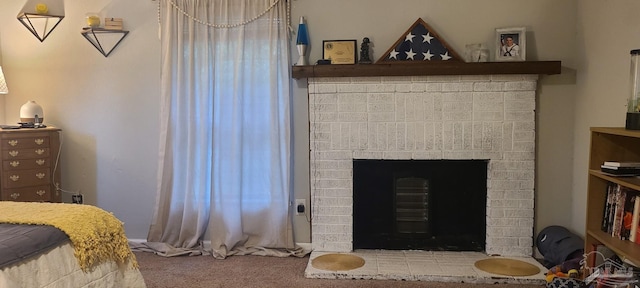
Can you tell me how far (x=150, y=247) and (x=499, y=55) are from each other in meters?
2.90

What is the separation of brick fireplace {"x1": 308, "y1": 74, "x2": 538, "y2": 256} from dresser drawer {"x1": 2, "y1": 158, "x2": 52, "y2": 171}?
1.95m

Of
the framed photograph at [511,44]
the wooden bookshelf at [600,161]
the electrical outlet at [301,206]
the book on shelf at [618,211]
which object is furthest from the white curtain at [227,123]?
the book on shelf at [618,211]

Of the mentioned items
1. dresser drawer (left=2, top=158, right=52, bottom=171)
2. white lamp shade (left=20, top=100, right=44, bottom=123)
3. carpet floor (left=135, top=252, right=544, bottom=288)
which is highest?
white lamp shade (left=20, top=100, right=44, bottom=123)

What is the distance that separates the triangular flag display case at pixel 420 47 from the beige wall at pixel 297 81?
3.3 inches

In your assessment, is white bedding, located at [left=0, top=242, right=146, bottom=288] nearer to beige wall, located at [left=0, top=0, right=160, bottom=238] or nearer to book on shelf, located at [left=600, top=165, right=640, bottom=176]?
beige wall, located at [left=0, top=0, right=160, bottom=238]

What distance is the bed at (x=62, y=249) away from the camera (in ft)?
6.29

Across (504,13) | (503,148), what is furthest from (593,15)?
(503,148)

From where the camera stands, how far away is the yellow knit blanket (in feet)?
7.08

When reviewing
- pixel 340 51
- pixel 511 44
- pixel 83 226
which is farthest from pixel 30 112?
pixel 511 44

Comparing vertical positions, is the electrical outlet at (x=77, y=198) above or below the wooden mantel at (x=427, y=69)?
below

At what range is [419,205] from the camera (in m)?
3.72

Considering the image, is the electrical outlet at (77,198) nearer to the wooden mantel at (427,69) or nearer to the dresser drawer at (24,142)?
the dresser drawer at (24,142)

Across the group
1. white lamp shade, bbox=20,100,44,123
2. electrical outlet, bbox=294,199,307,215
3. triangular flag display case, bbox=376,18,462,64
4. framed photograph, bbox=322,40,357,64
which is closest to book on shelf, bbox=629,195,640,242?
triangular flag display case, bbox=376,18,462,64

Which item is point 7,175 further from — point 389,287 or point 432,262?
point 432,262
